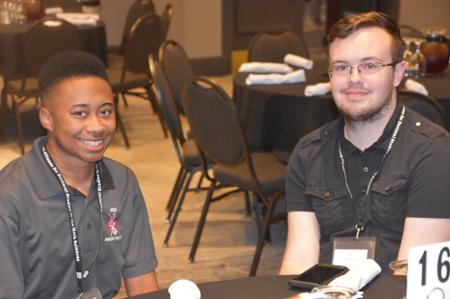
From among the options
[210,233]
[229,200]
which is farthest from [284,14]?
[210,233]

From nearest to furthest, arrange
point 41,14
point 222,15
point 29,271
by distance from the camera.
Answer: point 29,271 → point 41,14 → point 222,15

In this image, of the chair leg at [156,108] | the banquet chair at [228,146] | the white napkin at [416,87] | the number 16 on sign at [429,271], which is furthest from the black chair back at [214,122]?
the chair leg at [156,108]

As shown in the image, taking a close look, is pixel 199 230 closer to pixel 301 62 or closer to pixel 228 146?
pixel 228 146

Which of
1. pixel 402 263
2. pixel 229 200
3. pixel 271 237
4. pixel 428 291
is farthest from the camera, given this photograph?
pixel 229 200

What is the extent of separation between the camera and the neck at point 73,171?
93.5 inches

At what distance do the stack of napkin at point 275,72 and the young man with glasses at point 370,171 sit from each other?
2.15 m

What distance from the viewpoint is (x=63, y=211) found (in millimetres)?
2312

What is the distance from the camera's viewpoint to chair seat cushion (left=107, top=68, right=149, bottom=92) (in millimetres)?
6504

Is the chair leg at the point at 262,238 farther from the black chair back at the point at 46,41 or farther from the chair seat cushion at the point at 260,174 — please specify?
the black chair back at the point at 46,41

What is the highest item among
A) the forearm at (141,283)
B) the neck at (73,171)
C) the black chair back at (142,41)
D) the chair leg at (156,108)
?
the neck at (73,171)

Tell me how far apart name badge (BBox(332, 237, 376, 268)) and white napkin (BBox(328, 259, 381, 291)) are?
0.25 metres

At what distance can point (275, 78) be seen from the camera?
4668 millimetres

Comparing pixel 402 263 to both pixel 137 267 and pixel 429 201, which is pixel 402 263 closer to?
pixel 429 201

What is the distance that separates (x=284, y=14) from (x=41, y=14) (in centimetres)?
350
